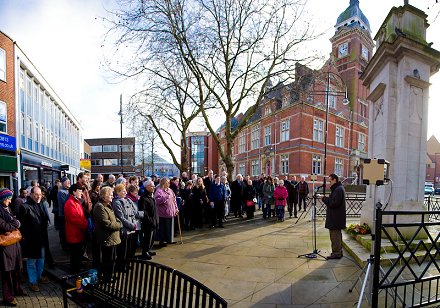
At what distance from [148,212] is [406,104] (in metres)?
6.46

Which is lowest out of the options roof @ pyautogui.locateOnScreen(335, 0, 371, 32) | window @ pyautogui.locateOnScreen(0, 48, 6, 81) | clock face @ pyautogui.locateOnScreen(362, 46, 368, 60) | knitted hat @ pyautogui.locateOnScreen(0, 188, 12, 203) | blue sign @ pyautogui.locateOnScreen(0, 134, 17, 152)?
knitted hat @ pyautogui.locateOnScreen(0, 188, 12, 203)

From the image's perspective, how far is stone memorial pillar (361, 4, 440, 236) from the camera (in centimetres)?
615

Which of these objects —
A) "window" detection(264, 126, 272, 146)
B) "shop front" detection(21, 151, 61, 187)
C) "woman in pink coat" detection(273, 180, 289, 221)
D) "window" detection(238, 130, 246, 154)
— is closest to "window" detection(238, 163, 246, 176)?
"window" detection(238, 130, 246, 154)

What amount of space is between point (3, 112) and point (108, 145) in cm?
5233

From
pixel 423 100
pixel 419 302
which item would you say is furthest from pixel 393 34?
pixel 419 302

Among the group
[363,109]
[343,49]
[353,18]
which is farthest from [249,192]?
[353,18]

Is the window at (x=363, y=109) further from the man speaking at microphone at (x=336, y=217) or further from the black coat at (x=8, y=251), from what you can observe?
the black coat at (x=8, y=251)

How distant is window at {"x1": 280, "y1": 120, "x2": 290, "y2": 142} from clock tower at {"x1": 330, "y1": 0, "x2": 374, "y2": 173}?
9.91m

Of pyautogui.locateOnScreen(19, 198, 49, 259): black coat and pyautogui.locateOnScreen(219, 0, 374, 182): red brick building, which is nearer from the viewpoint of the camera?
pyautogui.locateOnScreen(19, 198, 49, 259): black coat

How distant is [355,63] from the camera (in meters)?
36.4

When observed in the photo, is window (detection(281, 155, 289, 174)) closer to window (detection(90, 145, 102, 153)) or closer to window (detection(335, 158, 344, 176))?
window (detection(335, 158, 344, 176))

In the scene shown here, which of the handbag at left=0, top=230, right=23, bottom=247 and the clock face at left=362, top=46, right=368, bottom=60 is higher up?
the clock face at left=362, top=46, right=368, bottom=60

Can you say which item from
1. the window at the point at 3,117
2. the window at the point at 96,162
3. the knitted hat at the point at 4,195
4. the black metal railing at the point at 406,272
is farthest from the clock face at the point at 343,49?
the window at the point at 96,162

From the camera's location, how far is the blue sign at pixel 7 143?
16812 mm
